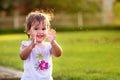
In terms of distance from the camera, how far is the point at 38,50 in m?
5.67

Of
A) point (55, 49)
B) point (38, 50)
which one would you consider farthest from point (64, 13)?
point (55, 49)

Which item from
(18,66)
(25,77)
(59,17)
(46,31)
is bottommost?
(59,17)

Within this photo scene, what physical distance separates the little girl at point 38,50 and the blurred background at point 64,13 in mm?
33930

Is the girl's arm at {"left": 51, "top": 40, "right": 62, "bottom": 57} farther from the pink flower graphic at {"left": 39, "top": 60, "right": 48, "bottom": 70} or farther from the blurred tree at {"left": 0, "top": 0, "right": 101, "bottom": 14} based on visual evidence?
the blurred tree at {"left": 0, "top": 0, "right": 101, "bottom": 14}

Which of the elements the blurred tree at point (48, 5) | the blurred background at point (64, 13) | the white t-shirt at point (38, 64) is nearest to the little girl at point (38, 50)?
the white t-shirt at point (38, 64)

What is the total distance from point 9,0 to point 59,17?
4376 mm

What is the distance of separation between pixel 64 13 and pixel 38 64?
36.3 m

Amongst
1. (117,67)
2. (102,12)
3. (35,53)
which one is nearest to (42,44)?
(35,53)

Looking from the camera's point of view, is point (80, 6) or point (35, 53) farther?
point (80, 6)

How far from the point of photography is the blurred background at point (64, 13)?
40188 mm

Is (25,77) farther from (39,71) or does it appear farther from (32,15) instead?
(32,15)

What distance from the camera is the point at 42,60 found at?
5633 millimetres

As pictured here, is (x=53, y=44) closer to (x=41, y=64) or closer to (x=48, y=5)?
(x=41, y=64)

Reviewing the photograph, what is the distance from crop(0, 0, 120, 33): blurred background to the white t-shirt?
33.9 m
